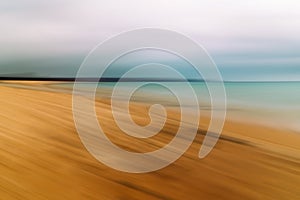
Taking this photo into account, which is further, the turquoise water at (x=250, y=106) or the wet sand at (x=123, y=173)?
the turquoise water at (x=250, y=106)

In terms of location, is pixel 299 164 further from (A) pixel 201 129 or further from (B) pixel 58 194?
(B) pixel 58 194

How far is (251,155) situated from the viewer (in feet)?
15.3

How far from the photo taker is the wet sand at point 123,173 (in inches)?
122

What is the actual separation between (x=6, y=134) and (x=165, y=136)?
2056 mm

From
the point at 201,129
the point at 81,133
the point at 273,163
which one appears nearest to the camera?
the point at 273,163

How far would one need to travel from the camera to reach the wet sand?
10.2ft

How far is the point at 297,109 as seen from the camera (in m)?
13.2

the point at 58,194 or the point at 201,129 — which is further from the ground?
the point at 201,129

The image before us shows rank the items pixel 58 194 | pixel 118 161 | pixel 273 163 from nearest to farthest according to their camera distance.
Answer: pixel 58 194 → pixel 118 161 → pixel 273 163

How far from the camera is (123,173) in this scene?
11.6 feet

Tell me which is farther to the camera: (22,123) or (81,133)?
(22,123)

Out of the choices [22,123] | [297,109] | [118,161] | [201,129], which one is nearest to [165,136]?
[201,129]

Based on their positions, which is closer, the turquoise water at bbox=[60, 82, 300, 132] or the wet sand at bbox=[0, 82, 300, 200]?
the wet sand at bbox=[0, 82, 300, 200]

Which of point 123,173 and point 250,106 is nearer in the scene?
point 123,173
